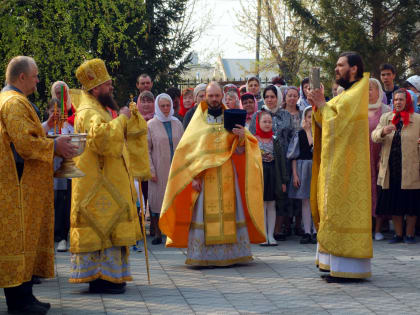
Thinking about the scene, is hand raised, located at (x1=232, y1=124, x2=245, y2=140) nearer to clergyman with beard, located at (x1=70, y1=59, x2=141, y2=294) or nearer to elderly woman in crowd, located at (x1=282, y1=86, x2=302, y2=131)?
clergyman with beard, located at (x1=70, y1=59, x2=141, y2=294)

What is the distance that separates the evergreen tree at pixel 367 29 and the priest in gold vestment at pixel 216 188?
49.1 ft

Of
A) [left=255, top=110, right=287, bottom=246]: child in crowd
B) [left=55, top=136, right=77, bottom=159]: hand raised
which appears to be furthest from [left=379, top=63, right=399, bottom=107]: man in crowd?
[left=55, top=136, right=77, bottom=159]: hand raised

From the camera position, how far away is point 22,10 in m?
11.4

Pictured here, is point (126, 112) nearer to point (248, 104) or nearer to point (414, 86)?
point (248, 104)

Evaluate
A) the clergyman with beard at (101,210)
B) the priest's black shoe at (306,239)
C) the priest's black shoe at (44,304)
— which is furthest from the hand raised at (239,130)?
the priest's black shoe at (44,304)

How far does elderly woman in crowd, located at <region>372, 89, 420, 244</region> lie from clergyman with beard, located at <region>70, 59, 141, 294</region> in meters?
4.52

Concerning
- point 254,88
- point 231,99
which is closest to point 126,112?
point 231,99

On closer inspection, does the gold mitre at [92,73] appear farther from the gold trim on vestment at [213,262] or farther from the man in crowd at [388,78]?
the man in crowd at [388,78]

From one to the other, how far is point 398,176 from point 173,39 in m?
12.4

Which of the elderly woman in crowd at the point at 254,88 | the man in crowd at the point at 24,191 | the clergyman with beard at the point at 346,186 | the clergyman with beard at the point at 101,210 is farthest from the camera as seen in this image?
the elderly woman in crowd at the point at 254,88

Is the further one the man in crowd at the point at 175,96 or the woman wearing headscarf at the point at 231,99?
the man in crowd at the point at 175,96

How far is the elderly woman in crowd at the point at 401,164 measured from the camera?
1053 cm

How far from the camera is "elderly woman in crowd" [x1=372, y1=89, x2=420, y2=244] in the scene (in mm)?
10531

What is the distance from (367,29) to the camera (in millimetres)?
24422
